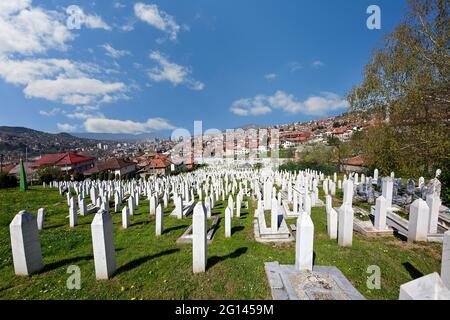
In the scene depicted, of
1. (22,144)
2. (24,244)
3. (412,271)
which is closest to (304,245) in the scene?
(412,271)

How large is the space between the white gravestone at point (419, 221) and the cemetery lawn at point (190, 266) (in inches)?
10.0

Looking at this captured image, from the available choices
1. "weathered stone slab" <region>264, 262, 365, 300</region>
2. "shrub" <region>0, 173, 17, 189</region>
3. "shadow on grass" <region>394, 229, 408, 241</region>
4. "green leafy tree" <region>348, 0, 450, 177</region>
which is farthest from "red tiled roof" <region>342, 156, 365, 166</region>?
"shrub" <region>0, 173, 17, 189</region>

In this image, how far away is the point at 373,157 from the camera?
34.3 feet

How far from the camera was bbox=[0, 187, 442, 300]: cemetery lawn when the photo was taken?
12.0ft

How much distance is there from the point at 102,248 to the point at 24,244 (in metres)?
1.64

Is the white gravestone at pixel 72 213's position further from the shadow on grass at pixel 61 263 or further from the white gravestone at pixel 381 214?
the white gravestone at pixel 381 214

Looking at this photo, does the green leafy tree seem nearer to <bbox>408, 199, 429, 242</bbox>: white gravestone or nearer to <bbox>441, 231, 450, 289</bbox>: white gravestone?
<bbox>408, 199, 429, 242</bbox>: white gravestone

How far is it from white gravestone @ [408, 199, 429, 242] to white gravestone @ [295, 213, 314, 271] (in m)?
4.02

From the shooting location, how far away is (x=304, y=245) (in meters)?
4.33

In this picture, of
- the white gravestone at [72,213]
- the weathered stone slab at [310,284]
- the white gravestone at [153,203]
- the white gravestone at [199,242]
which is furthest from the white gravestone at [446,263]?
the white gravestone at [72,213]

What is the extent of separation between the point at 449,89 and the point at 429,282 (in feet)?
27.8

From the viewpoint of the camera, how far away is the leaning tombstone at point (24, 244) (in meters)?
4.12
